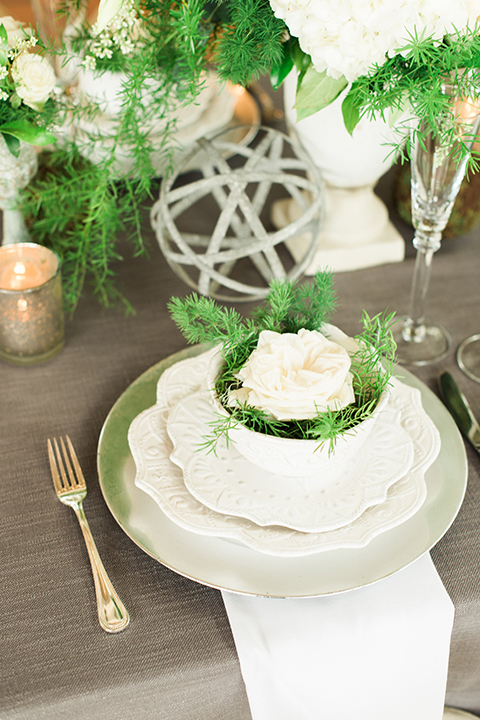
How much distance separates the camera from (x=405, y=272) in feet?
2.98

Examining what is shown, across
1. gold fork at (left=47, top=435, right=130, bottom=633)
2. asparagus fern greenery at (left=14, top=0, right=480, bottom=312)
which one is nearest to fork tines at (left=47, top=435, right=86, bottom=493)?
gold fork at (left=47, top=435, right=130, bottom=633)

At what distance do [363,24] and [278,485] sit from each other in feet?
1.33

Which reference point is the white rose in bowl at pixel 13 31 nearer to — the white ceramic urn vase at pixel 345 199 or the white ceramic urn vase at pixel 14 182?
the white ceramic urn vase at pixel 14 182

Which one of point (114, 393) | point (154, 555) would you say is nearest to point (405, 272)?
point (114, 393)

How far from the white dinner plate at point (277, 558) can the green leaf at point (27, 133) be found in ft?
1.12

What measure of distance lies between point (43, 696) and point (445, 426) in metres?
0.43

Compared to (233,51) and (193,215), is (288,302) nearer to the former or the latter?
(233,51)

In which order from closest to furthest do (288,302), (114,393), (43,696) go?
(43,696)
(288,302)
(114,393)

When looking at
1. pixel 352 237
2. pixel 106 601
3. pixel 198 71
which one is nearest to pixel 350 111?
pixel 198 71

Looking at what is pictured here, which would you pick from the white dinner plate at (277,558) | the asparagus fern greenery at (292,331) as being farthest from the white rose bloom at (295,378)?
the white dinner plate at (277,558)

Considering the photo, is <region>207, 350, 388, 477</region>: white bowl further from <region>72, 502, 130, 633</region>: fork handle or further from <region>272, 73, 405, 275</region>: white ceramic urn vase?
<region>272, 73, 405, 275</region>: white ceramic urn vase

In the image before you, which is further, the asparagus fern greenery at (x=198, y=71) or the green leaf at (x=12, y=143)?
the green leaf at (x=12, y=143)

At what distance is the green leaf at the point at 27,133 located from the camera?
0.67 m

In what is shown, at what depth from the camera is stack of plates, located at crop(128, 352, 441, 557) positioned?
0.51 metres
